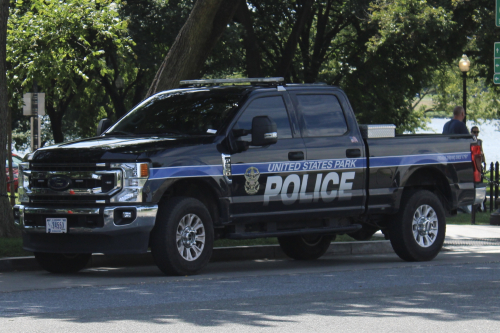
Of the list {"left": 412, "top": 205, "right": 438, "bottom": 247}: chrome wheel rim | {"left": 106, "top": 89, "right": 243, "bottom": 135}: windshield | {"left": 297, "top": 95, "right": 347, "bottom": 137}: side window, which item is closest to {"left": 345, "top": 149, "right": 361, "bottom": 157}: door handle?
{"left": 297, "top": 95, "right": 347, "bottom": 137}: side window

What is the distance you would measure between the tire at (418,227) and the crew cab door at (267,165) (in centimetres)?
180

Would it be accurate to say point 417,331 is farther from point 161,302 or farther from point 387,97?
point 387,97

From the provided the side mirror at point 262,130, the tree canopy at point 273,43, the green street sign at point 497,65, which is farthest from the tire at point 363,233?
the tree canopy at point 273,43

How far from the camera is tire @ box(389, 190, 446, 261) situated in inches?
452

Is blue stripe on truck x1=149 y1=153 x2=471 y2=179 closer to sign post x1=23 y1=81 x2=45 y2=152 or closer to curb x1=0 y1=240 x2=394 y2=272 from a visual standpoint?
curb x1=0 y1=240 x2=394 y2=272

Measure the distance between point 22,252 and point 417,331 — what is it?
6.29 m

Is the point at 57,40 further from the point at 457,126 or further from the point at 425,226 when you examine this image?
the point at 425,226

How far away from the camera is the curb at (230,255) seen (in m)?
10.7

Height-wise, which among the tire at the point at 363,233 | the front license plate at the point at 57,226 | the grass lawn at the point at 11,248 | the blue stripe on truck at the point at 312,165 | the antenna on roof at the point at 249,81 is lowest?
the grass lawn at the point at 11,248

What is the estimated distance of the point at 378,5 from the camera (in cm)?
2636

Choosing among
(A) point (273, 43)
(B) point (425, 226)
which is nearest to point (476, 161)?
(B) point (425, 226)

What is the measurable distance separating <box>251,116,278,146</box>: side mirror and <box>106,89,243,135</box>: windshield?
18.5 inches

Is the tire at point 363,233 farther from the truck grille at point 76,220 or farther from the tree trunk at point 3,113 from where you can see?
the tree trunk at point 3,113

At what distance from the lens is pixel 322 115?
36.1 ft
